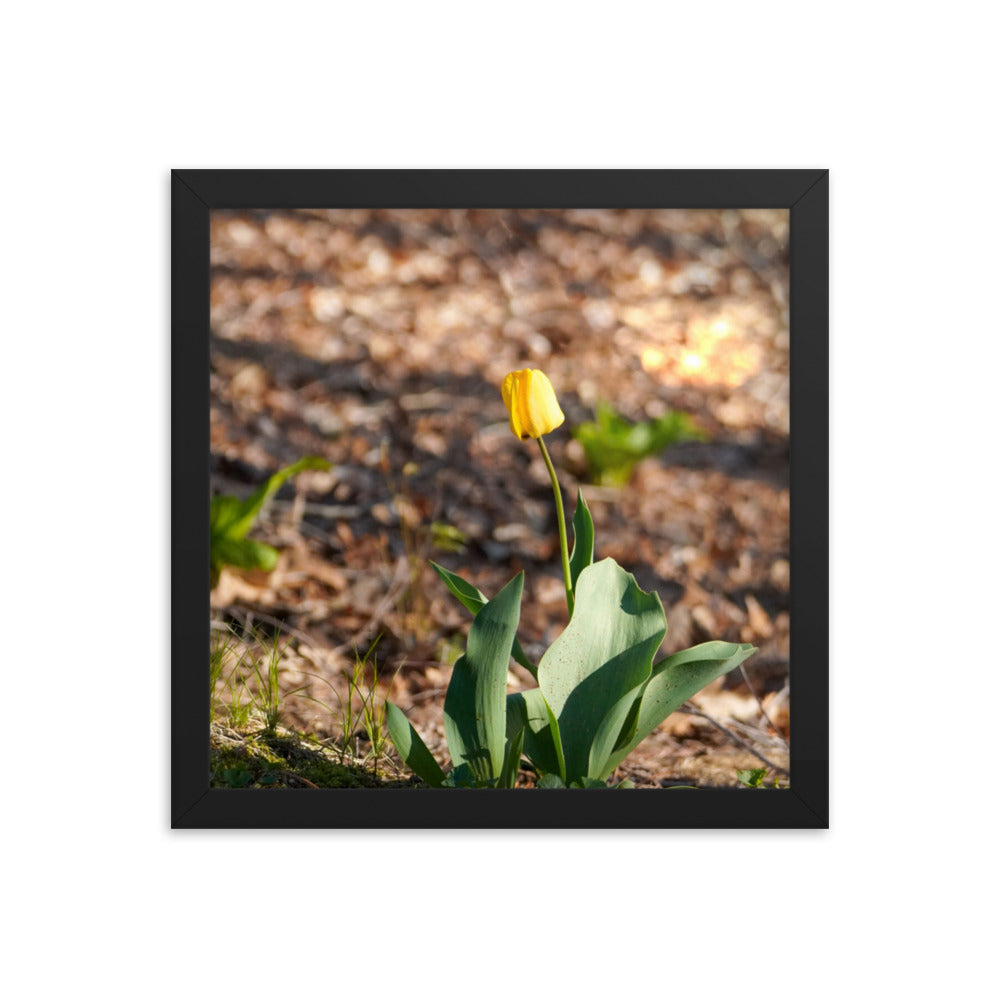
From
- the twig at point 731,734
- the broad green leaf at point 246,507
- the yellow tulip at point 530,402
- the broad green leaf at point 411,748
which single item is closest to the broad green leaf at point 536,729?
the broad green leaf at point 411,748

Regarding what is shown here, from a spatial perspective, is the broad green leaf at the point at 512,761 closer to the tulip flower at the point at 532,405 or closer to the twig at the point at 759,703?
the tulip flower at the point at 532,405

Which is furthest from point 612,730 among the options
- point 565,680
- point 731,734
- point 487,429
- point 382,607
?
point 487,429

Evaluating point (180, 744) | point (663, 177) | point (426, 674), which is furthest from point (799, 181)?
point (180, 744)

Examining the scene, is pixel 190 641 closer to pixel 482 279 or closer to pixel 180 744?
pixel 180 744

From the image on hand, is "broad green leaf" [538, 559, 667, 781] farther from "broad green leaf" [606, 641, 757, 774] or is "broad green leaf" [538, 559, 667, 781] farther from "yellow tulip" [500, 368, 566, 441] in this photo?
"yellow tulip" [500, 368, 566, 441]

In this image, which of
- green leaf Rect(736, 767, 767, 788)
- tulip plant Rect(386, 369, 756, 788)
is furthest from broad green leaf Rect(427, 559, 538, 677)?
green leaf Rect(736, 767, 767, 788)
